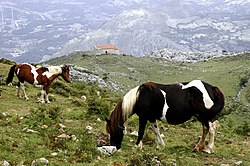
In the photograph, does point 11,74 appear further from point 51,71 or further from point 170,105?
point 170,105

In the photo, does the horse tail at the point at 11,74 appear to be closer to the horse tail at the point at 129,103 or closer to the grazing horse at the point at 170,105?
the grazing horse at the point at 170,105

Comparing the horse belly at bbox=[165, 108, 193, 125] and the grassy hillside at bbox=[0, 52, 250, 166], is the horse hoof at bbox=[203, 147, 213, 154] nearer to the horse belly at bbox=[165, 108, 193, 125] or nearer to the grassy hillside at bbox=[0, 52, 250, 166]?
the grassy hillside at bbox=[0, 52, 250, 166]

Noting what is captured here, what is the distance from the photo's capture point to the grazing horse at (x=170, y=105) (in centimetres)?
1245

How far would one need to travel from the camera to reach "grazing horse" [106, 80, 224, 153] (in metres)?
12.4

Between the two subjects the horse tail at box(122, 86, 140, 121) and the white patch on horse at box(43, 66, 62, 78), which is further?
the white patch on horse at box(43, 66, 62, 78)

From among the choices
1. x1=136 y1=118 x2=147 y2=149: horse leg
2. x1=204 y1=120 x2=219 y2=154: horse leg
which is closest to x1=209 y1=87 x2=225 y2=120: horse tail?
x1=204 y1=120 x2=219 y2=154: horse leg

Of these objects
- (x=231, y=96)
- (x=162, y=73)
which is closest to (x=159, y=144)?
(x=231, y=96)

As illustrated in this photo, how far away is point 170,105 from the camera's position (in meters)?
12.6

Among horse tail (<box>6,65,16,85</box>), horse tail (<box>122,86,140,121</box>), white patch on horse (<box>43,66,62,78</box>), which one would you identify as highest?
horse tail (<box>122,86,140,121</box>)

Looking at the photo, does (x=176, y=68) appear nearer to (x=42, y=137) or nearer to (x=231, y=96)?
(x=231, y=96)

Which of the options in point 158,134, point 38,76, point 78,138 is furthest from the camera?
point 38,76

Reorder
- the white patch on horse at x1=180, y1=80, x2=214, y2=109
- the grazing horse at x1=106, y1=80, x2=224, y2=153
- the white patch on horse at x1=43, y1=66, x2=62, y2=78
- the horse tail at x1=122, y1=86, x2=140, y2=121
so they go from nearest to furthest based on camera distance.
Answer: the horse tail at x1=122, y1=86, x2=140, y2=121 → the grazing horse at x1=106, y1=80, x2=224, y2=153 → the white patch on horse at x1=180, y1=80, x2=214, y2=109 → the white patch on horse at x1=43, y1=66, x2=62, y2=78

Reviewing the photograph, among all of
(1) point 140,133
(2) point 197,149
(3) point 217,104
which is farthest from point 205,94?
(1) point 140,133

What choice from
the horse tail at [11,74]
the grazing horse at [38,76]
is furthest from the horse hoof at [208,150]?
the horse tail at [11,74]
